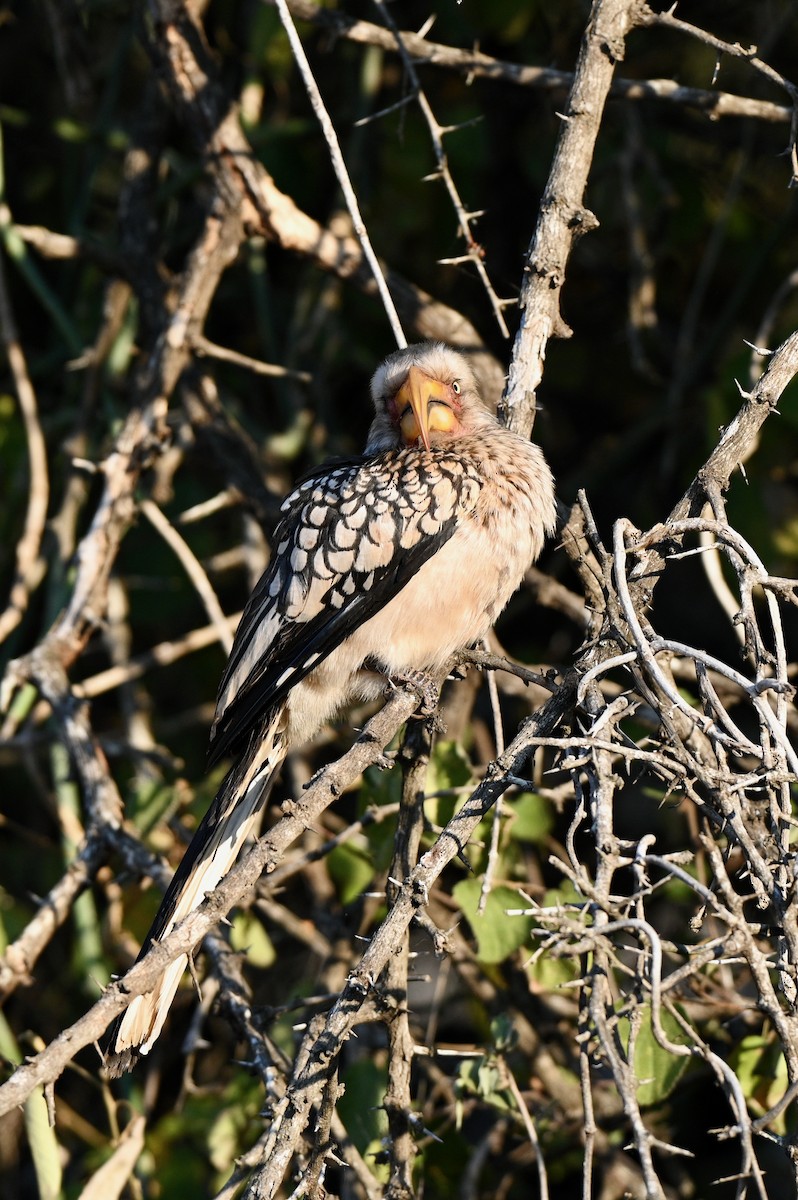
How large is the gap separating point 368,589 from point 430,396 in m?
0.51

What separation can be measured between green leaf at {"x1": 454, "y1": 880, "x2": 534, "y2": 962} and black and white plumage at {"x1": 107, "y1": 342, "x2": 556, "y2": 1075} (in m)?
0.44

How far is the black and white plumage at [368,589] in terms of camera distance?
2355 millimetres

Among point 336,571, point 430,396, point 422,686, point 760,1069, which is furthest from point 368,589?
point 760,1069

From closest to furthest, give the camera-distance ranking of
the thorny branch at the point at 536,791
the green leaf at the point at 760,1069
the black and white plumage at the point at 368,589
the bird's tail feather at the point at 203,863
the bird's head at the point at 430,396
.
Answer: the thorny branch at the point at 536,791
the bird's tail feather at the point at 203,863
the green leaf at the point at 760,1069
the black and white plumage at the point at 368,589
the bird's head at the point at 430,396

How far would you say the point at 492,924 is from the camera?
7.30 ft

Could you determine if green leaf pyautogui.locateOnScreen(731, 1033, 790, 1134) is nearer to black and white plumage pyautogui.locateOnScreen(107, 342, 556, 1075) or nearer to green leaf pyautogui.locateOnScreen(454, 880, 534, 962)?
green leaf pyautogui.locateOnScreen(454, 880, 534, 962)

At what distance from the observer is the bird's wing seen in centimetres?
239

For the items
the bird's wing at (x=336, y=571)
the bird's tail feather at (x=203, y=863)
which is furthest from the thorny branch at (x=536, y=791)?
the bird's wing at (x=336, y=571)

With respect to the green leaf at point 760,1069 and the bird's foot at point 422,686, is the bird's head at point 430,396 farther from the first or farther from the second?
the green leaf at point 760,1069

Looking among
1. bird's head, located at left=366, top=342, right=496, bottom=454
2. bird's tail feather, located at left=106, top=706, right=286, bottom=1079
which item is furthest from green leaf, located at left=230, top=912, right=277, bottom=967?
bird's head, located at left=366, top=342, right=496, bottom=454

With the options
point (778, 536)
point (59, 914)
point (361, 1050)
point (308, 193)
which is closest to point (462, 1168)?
point (361, 1050)

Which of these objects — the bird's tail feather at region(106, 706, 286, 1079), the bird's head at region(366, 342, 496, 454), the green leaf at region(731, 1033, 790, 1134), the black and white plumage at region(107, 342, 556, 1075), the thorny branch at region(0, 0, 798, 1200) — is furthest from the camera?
the bird's head at region(366, 342, 496, 454)

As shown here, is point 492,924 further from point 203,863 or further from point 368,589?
point 368,589

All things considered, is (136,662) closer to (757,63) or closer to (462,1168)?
(462,1168)
